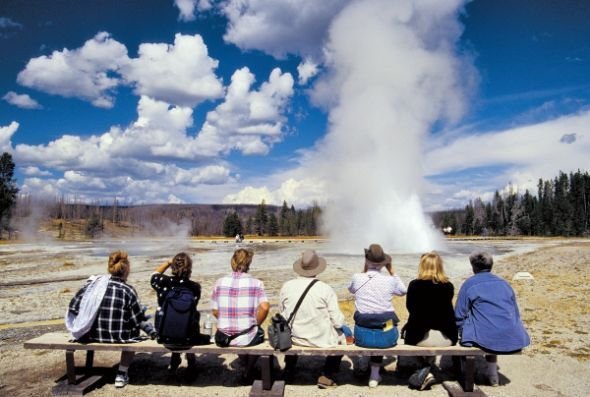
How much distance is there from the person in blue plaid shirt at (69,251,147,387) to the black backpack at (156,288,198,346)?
17.8 inches

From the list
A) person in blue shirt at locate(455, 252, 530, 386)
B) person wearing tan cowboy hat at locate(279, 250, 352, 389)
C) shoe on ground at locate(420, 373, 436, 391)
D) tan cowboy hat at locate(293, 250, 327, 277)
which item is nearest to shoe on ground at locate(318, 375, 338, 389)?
person wearing tan cowboy hat at locate(279, 250, 352, 389)

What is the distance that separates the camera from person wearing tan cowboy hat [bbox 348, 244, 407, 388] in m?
4.44

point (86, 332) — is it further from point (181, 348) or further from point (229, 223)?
point (229, 223)

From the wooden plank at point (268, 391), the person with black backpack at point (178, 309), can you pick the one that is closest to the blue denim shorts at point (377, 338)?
the wooden plank at point (268, 391)

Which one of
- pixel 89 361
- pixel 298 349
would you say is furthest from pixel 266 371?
pixel 89 361

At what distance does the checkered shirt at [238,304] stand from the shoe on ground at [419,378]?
Answer: 170 cm

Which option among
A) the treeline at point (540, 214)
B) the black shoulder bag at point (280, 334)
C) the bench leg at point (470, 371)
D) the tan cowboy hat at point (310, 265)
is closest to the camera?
the black shoulder bag at point (280, 334)

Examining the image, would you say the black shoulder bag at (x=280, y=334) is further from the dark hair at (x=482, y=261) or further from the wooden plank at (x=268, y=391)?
the dark hair at (x=482, y=261)

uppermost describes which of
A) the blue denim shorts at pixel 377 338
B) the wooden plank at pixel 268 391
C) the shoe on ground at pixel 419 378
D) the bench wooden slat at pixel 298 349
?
the blue denim shorts at pixel 377 338

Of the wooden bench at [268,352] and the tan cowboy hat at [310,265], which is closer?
the wooden bench at [268,352]

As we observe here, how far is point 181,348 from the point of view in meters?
4.46

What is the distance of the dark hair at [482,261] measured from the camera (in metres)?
4.58

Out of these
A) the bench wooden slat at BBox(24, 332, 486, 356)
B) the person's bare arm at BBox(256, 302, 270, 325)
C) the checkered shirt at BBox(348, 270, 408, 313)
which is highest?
the checkered shirt at BBox(348, 270, 408, 313)

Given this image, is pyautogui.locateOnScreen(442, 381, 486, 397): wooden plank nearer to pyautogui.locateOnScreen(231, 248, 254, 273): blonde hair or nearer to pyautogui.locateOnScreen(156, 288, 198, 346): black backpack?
pyautogui.locateOnScreen(231, 248, 254, 273): blonde hair
